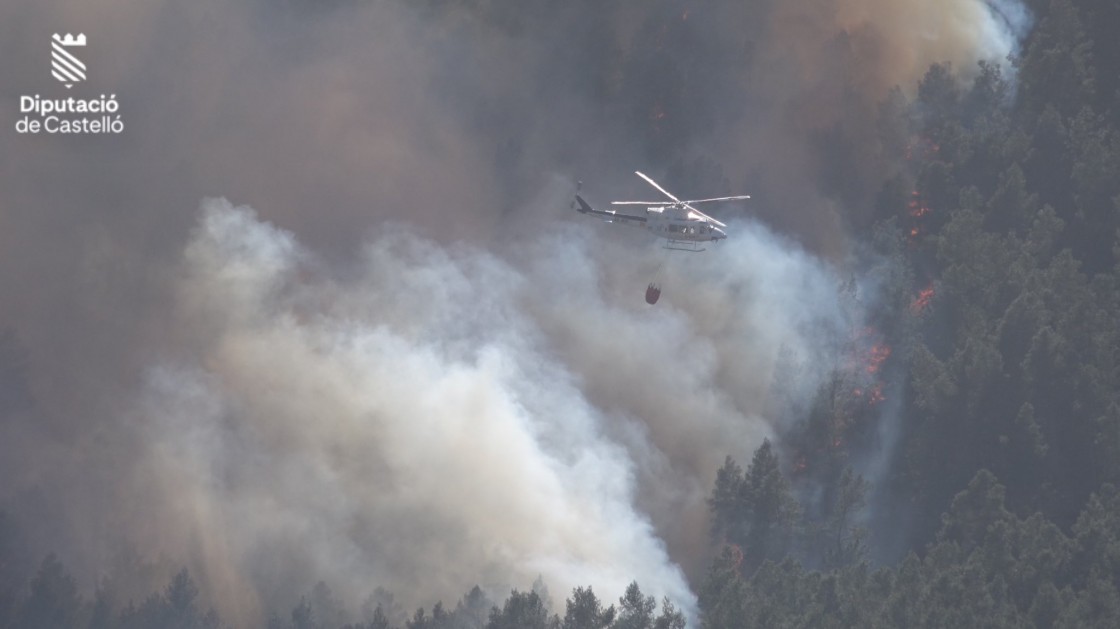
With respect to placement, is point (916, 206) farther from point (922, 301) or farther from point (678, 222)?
point (678, 222)

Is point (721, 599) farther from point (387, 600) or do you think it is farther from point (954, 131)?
point (954, 131)

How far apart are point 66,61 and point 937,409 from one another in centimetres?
5540

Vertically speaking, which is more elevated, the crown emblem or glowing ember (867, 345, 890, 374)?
the crown emblem

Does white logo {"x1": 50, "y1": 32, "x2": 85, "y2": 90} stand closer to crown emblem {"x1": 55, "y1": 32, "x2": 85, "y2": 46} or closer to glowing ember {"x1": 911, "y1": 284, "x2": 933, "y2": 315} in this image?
crown emblem {"x1": 55, "y1": 32, "x2": 85, "y2": 46}

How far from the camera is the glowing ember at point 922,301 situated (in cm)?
14850

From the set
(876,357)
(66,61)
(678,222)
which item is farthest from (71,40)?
(876,357)

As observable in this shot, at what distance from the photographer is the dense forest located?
130000 mm

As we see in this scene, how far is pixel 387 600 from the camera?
136125 millimetres

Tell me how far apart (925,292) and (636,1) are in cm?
2857

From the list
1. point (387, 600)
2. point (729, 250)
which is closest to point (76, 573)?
point (387, 600)

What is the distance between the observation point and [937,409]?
143m

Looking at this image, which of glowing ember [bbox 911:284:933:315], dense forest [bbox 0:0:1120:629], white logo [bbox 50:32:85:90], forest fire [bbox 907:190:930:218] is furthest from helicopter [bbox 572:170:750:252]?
white logo [bbox 50:32:85:90]

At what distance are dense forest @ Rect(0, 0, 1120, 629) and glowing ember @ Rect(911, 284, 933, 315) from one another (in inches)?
7.5

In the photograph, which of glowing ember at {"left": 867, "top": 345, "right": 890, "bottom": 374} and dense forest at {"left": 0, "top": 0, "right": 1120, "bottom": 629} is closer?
dense forest at {"left": 0, "top": 0, "right": 1120, "bottom": 629}
